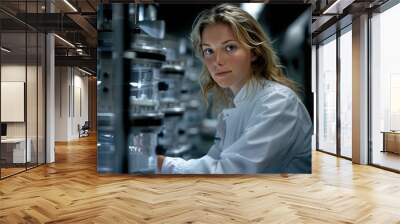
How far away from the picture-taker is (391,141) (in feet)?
23.1

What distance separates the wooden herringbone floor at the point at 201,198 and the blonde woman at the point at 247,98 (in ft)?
1.26

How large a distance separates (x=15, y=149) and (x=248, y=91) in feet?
13.7

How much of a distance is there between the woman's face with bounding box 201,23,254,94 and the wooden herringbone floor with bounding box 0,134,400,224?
1.51m

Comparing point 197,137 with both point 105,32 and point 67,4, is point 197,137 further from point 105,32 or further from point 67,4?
point 67,4

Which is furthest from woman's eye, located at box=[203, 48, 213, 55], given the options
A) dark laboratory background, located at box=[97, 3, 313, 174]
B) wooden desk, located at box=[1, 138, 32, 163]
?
wooden desk, located at box=[1, 138, 32, 163]

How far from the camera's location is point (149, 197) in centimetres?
478

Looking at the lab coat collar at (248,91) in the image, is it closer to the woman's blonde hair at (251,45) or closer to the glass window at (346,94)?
the woman's blonde hair at (251,45)

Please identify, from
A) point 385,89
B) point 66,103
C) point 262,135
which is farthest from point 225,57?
point 66,103

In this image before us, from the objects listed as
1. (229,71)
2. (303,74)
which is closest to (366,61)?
(303,74)

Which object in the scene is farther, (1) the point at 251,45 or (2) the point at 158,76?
(2) the point at 158,76

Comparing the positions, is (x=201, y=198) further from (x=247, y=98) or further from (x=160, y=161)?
(x=247, y=98)

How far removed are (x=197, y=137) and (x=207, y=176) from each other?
94 cm

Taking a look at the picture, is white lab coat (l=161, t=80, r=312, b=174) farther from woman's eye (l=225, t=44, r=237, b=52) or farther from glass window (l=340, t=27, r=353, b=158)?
glass window (l=340, t=27, r=353, b=158)

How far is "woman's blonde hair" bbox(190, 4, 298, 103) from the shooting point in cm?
550
